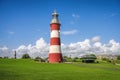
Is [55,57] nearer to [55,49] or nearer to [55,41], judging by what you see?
[55,49]

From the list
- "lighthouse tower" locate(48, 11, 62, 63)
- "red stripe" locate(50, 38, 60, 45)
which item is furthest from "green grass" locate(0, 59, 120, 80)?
"red stripe" locate(50, 38, 60, 45)

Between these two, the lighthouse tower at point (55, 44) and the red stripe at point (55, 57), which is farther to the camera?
the lighthouse tower at point (55, 44)

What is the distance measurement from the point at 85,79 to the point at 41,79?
12.8 feet

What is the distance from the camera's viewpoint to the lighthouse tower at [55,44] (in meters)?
50.2

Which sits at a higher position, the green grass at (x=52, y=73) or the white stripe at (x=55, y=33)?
the white stripe at (x=55, y=33)

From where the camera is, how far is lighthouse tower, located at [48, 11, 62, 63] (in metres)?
50.2

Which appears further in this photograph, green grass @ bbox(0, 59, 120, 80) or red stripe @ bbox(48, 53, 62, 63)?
red stripe @ bbox(48, 53, 62, 63)

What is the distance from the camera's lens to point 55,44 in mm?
50438

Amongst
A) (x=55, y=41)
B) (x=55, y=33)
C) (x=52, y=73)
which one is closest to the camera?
(x=52, y=73)

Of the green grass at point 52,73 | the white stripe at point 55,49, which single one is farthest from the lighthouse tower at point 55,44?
the green grass at point 52,73

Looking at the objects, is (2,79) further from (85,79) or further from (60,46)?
(60,46)

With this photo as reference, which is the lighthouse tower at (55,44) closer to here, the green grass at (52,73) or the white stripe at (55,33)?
the white stripe at (55,33)

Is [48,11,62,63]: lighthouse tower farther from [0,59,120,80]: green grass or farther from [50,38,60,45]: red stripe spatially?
[0,59,120,80]: green grass

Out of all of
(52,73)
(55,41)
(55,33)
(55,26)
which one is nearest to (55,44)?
(55,41)
